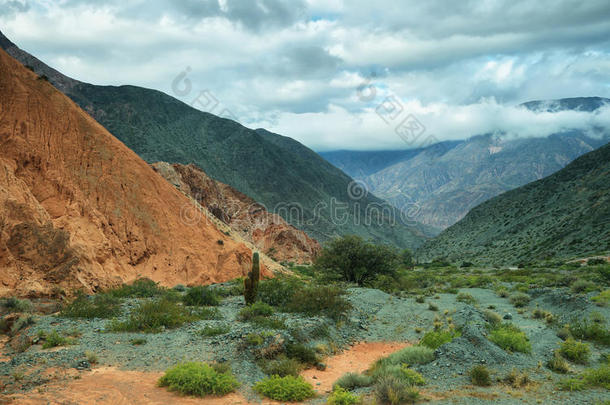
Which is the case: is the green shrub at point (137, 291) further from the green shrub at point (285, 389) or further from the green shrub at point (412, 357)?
the green shrub at point (412, 357)

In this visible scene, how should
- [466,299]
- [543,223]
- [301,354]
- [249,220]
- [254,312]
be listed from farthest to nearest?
[249,220] < [543,223] < [466,299] < [254,312] < [301,354]

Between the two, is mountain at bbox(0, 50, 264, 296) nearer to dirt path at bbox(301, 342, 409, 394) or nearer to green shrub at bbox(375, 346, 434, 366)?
dirt path at bbox(301, 342, 409, 394)

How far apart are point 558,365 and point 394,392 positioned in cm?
505

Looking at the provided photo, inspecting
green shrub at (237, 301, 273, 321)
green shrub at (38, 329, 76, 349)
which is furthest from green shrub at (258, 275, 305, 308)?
green shrub at (38, 329, 76, 349)

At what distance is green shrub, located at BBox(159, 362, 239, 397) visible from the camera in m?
8.73

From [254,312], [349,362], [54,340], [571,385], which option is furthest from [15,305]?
[571,385]

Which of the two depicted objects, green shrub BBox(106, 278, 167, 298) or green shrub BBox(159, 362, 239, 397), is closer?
green shrub BBox(159, 362, 239, 397)

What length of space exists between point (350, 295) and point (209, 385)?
12907 mm

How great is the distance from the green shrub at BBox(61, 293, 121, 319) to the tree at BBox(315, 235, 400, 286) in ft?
54.6

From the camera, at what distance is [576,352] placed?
413 inches

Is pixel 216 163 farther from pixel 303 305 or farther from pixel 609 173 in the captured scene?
pixel 303 305

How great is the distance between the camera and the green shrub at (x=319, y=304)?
15.8m

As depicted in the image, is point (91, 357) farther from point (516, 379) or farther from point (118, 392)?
point (516, 379)

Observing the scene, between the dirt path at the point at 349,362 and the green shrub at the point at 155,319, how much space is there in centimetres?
559
